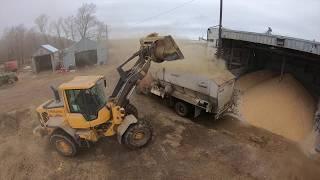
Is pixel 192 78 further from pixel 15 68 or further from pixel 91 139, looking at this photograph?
pixel 15 68

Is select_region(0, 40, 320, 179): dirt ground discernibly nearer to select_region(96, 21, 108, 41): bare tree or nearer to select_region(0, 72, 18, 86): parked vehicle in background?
select_region(0, 72, 18, 86): parked vehicle in background

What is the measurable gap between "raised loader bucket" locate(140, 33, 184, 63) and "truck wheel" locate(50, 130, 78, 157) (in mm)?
3999

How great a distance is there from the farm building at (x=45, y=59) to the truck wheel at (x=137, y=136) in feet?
51.8

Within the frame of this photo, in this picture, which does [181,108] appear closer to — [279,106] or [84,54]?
[279,106]

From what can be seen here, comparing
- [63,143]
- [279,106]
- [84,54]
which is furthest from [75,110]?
[84,54]

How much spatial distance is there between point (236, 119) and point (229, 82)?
6.53ft

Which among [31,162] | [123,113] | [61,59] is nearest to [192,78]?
[123,113]

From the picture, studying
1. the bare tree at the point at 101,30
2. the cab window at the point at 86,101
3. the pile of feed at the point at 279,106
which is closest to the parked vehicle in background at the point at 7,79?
the cab window at the point at 86,101

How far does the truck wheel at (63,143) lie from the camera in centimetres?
998

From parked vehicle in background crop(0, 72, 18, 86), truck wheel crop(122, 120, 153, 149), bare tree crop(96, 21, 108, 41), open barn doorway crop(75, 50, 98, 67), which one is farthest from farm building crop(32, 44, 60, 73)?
bare tree crop(96, 21, 108, 41)

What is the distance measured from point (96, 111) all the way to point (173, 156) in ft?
9.83

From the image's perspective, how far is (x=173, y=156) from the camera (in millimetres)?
10281

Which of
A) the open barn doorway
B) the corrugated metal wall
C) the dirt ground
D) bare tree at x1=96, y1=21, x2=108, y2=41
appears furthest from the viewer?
bare tree at x1=96, y1=21, x2=108, y2=41

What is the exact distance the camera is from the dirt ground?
31.1 ft
